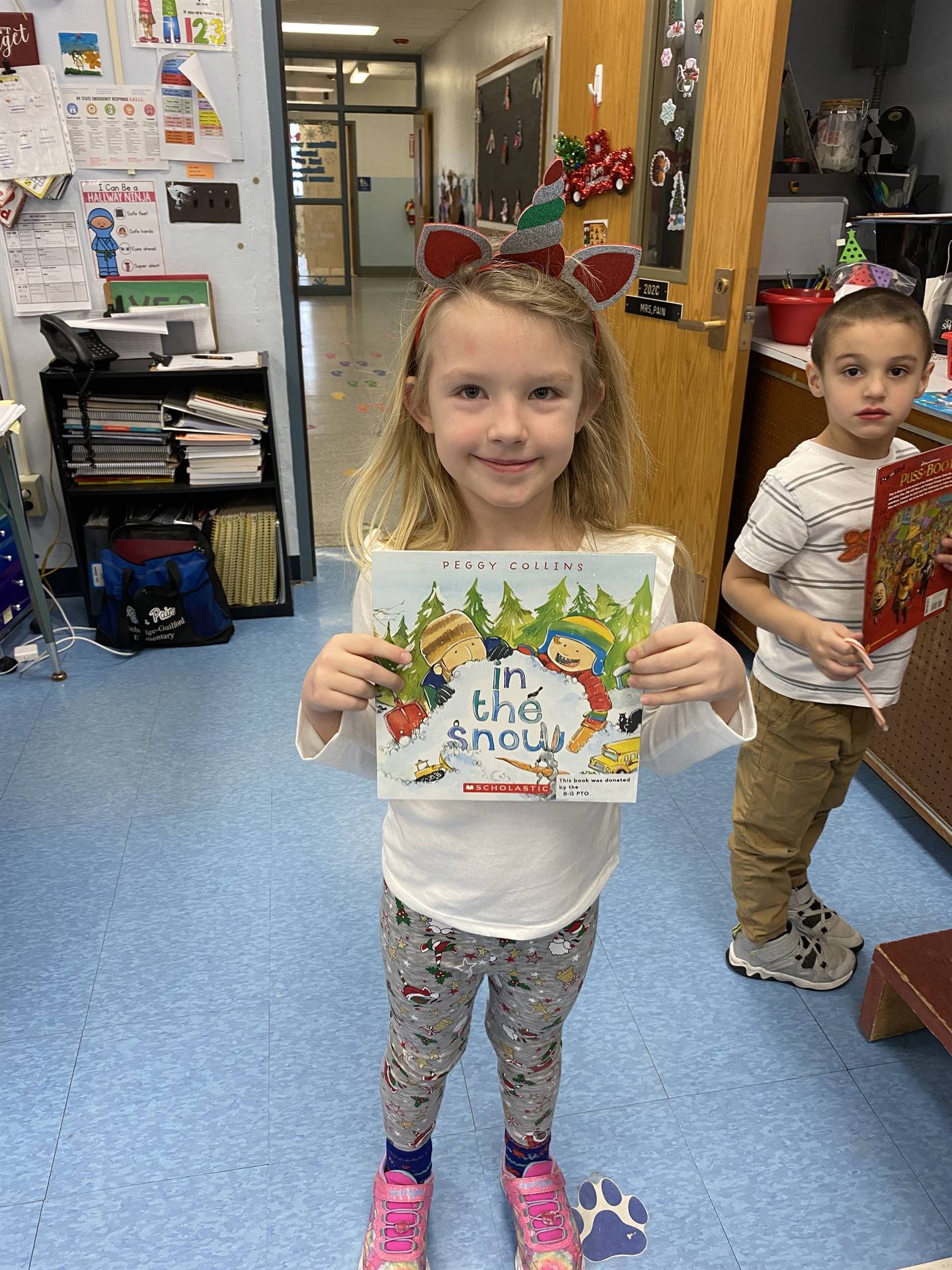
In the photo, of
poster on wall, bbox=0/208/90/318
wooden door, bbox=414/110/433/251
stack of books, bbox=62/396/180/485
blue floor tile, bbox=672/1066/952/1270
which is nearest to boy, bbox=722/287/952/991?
blue floor tile, bbox=672/1066/952/1270

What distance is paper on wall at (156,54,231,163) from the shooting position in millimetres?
2783

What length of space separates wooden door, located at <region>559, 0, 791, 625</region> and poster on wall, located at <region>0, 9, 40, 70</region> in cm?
178

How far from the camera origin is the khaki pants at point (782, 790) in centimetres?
151

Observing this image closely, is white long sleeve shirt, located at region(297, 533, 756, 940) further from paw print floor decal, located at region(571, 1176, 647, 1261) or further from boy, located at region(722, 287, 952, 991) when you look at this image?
paw print floor decal, located at region(571, 1176, 647, 1261)

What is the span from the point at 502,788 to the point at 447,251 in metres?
0.53

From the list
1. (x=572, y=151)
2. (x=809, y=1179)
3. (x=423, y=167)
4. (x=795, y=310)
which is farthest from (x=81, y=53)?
(x=423, y=167)

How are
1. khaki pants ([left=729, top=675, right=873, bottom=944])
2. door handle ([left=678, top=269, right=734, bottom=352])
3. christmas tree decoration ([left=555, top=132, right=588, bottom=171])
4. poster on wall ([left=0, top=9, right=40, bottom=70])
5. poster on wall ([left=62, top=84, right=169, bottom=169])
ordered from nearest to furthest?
1. khaki pants ([left=729, top=675, right=873, bottom=944])
2. door handle ([left=678, top=269, right=734, bottom=352])
3. poster on wall ([left=0, top=9, right=40, bottom=70])
4. poster on wall ([left=62, top=84, right=169, bottom=169])
5. christmas tree decoration ([left=555, top=132, right=588, bottom=171])

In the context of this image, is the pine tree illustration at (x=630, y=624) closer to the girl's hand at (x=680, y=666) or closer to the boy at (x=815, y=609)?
the girl's hand at (x=680, y=666)

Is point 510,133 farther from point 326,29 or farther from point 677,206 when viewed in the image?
point 326,29

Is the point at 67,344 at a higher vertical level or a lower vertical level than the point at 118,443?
higher

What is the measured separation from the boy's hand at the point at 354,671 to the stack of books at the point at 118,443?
232 cm

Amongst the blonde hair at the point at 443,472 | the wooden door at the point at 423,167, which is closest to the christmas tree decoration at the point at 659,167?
the blonde hair at the point at 443,472

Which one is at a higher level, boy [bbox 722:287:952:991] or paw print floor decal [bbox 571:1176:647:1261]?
boy [bbox 722:287:952:991]

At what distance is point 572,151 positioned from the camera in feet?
10.8
